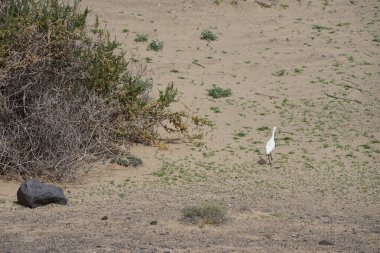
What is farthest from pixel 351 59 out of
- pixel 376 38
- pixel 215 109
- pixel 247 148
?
pixel 247 148

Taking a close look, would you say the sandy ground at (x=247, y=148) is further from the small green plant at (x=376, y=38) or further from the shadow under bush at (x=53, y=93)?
the shadow under bush at (x=53, y=93)

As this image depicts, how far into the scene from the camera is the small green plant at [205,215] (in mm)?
7979

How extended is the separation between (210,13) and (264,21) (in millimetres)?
1360

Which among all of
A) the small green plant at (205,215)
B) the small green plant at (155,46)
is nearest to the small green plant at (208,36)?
the small green plant at (155,46)

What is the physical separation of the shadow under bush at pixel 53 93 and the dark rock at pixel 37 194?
1146 mm

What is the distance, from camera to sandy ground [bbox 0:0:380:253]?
7648 mm

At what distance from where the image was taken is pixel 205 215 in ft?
26.2

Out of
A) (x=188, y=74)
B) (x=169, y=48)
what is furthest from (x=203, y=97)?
(x=169, y=48)

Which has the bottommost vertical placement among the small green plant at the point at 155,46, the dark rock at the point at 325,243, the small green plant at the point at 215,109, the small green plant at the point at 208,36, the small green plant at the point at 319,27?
the small green plant at the point at 215,109

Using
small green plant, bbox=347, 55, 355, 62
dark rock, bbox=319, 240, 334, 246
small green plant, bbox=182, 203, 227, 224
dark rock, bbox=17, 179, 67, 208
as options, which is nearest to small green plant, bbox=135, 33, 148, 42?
small green plant, bbox=347, 55, 355, 62

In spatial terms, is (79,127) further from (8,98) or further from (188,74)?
(188,74)

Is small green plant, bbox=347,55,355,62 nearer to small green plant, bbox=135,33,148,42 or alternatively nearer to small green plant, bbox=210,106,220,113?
small green plant, bbox=210,106,220,113

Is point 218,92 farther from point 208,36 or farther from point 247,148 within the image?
point 208,36

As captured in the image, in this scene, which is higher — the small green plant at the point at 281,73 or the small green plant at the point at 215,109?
the small green plant at the point at 281,73
